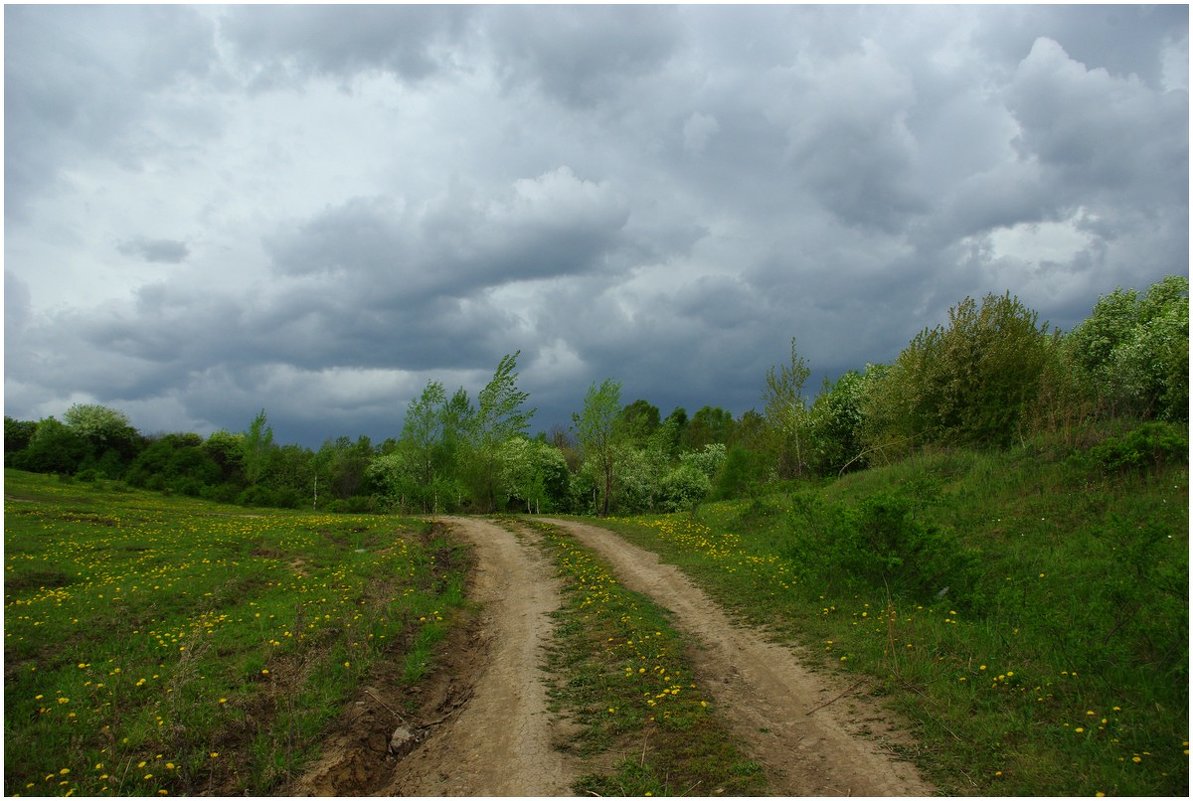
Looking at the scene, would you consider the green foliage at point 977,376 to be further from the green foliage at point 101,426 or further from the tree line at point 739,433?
the green foliage at point 101,426

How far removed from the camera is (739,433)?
77812 millimetres

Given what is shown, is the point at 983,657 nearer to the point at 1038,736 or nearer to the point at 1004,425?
the point at 1038,736

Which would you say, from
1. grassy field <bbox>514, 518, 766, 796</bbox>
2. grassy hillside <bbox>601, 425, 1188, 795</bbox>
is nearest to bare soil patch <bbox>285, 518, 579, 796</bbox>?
grassy field <bbox>514, 518, 766, 796</bbox>

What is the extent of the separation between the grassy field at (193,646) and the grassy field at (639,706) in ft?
8.93

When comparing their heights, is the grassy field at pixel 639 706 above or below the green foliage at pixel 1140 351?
below

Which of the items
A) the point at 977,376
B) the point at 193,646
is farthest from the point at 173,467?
the point at 977,376

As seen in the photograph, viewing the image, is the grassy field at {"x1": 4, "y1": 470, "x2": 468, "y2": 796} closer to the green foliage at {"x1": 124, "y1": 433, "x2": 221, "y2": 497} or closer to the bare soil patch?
the bare soil patch

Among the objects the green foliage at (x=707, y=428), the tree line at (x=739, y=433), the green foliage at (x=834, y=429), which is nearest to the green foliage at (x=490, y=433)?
the tree line at (x=739, y=433)

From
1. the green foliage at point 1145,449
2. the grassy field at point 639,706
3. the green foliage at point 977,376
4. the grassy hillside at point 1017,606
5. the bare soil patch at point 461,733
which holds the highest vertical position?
the green foliage at point 977,376

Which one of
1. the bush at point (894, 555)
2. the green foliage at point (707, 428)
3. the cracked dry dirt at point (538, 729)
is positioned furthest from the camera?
the green foliage at point (707, 428)

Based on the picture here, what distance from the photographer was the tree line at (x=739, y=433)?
2795 centimetres

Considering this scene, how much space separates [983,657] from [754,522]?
15523 mm

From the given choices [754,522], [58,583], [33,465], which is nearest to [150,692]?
[58,583]

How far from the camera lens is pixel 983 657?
8.90 meters
